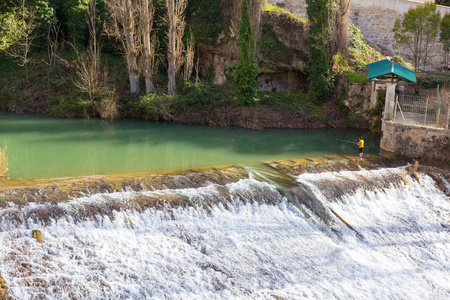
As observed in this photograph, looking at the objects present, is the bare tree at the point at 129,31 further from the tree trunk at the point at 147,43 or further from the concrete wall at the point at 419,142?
the concrete wall at the point at 419,142

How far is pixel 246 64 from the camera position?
76.4 feet

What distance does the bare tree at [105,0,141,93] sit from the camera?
23031 millimetres

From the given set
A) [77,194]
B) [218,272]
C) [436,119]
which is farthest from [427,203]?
[77,194]

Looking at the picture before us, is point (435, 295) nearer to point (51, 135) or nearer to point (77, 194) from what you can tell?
point (77, 194)

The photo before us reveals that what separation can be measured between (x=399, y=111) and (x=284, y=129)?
6824 millimetres

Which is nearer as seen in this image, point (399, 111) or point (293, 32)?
point (399, 111)

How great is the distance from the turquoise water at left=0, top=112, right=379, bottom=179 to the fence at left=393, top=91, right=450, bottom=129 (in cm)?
186

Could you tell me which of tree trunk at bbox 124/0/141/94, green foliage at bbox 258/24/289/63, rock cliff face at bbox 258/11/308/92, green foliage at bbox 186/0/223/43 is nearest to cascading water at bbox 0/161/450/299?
tree trunk at bbox 124/0/141/94

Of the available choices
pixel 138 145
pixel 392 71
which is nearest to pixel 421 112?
pixel 392 71

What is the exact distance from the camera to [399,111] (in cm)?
1766

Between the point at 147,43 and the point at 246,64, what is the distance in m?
5.64

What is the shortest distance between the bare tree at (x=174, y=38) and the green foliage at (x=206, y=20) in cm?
279

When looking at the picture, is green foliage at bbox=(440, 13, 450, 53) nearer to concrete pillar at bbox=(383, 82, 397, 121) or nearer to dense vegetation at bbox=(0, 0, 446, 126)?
dense vegetation at bbox=(0, 0, 446, 126)

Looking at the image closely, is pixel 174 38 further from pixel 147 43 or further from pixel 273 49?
pixel 273 49
